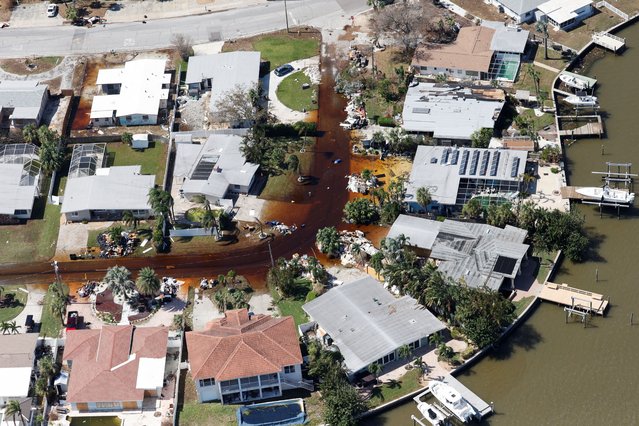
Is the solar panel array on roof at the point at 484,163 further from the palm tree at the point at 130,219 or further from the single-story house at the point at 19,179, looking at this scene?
the single-story house at the point at 19,179

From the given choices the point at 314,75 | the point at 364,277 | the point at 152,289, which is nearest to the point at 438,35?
the point at 314,75

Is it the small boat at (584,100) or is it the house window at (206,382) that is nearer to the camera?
the house window at (206,382)

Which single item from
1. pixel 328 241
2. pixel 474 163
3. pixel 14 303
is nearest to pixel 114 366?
pixel 14 303

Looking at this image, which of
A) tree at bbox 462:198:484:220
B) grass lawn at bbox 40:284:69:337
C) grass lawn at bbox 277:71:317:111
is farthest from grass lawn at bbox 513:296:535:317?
grass lawn at bbox 40:284:69:337

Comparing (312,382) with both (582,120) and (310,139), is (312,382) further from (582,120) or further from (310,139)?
(582,120)

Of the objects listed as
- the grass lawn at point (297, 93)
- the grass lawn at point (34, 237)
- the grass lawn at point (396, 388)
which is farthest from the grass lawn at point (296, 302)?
the grass lawn at point (297, 93)

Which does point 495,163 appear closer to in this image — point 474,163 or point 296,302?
point 474,163
